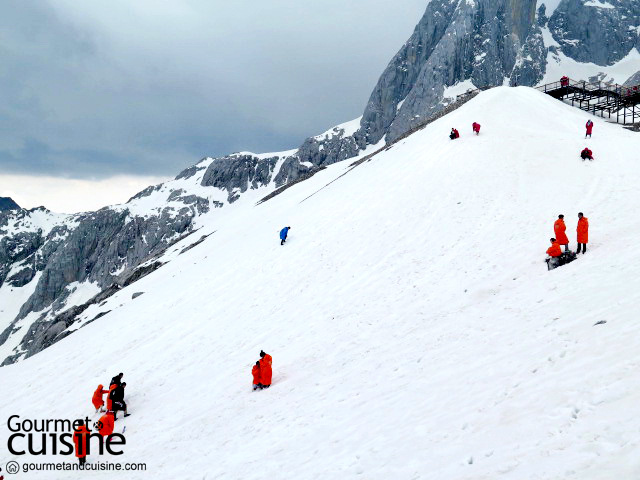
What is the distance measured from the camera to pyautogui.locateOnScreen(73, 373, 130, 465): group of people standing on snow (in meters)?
12.5

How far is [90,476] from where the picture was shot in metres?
11.7

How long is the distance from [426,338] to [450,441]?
227 inches

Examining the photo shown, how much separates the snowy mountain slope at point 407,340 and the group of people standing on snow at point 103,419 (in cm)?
63

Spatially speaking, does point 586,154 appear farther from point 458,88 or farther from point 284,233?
Answer: point 458,88

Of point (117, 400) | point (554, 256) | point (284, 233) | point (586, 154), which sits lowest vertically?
point (117, 400)

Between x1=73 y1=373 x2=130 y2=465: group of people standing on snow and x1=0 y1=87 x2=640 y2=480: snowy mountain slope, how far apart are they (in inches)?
24.9

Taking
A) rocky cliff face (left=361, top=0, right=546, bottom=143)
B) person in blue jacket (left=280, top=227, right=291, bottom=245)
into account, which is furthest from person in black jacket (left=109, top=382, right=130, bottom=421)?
rocky cliff face (left=361, top=0, right=546, bottom=143)

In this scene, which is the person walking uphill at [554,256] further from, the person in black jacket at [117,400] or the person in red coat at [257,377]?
the person in black jacket at [117,400]

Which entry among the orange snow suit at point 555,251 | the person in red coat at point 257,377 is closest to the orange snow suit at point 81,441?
the person in red coat at point 257,377

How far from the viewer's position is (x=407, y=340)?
13719mm

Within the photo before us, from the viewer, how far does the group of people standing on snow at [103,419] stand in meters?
12.5

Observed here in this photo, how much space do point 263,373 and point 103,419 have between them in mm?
5288

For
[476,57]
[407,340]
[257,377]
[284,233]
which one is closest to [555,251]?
[407,340]

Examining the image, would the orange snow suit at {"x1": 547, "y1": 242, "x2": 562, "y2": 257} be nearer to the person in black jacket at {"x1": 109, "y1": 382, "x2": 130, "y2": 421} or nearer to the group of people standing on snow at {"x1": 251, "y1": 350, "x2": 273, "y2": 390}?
the group of people standing on snow at {"x1": 251, "y1": 350, "x2": 273, "y2": 390}
